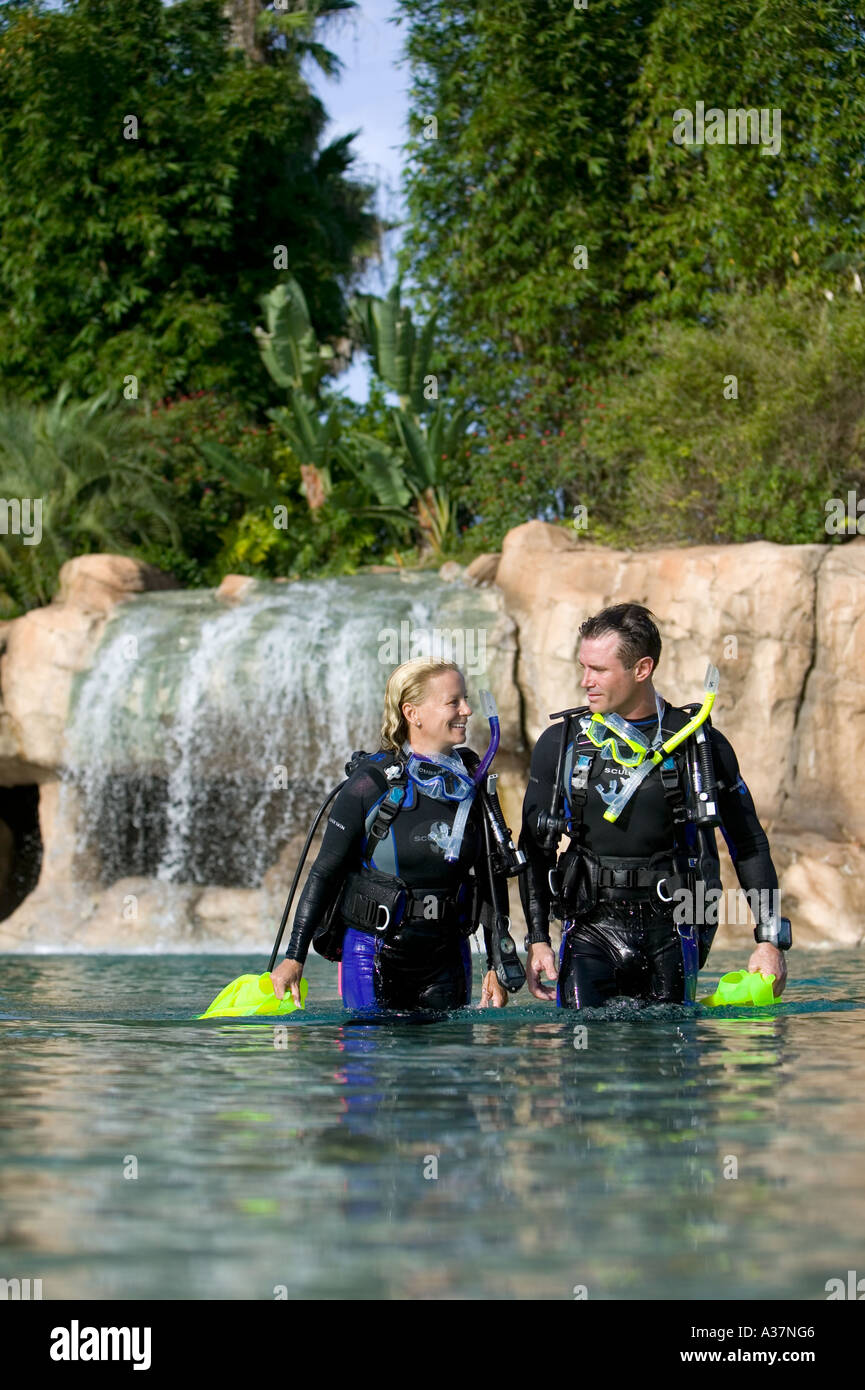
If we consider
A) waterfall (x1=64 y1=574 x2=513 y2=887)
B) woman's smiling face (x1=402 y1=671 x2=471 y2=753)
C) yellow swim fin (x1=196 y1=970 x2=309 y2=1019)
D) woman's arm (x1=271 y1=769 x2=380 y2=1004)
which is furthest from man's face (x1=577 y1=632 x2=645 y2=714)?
waterfall (x1=64 y1=574 x2=513 y2=887)

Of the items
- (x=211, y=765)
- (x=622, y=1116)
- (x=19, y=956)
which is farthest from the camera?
(x=211, y=765)

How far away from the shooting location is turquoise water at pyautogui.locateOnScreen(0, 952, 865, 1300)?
10.3ft

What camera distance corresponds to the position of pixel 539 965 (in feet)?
19.4

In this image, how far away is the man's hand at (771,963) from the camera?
6.11 metres

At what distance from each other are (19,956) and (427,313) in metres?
12.2

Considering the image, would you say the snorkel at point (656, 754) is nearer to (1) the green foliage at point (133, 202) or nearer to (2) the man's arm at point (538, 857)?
(2) the man's arm at point (538, 857)

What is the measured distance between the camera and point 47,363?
81.1ft

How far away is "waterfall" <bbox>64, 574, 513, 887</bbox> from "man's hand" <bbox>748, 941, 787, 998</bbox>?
886 centimetres

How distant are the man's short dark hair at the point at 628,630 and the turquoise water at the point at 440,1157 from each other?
126cm

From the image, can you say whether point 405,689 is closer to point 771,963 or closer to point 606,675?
point 606,675

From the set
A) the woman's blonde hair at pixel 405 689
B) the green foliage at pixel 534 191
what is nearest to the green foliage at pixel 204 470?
the green foliage at pixel 534 191
